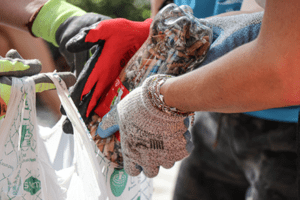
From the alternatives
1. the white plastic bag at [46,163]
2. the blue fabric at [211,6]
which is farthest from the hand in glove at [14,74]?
the blue fabric at [211,6]

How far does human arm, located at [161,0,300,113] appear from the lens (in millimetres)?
345

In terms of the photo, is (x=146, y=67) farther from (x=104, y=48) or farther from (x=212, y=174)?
(x=212, y=174)

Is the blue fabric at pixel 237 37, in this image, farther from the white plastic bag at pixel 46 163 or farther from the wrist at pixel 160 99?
the white plastic bag at pixel 46 163

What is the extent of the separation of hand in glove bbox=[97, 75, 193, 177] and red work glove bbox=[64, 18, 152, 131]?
0.13 metres

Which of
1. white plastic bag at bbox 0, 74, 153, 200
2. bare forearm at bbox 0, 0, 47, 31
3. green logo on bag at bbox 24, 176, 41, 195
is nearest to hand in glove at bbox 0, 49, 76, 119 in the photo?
white plastic bag at bbox 0, 74, 153, 200

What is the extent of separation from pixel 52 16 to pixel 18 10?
14 cm

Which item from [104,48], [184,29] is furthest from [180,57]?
[104,48]

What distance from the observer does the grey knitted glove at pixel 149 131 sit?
594 mm

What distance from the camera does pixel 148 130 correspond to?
0.61 meters

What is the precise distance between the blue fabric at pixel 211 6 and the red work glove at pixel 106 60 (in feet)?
0.77

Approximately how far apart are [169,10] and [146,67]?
183 millimetres

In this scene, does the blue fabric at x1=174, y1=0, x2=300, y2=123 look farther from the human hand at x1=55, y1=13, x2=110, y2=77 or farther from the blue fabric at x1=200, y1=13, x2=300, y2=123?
the human hand at x1=55, y1=13, x2=110, y2=77

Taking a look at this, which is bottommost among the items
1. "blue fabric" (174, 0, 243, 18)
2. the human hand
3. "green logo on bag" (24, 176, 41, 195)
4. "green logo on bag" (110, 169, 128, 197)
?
"green logo on bag" (110, 169, 128, 197)

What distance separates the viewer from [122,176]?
0.79m
